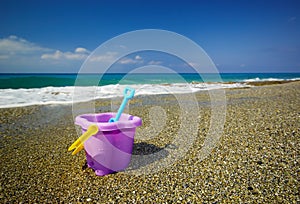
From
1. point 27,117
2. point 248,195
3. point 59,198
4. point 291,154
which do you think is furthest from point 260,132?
point 27,117

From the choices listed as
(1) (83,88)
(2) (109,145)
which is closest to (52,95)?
(1) (83,88)

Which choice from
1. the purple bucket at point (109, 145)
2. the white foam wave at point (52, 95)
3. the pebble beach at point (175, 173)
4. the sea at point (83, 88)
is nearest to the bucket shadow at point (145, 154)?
the pebble beach at point (175, 173)

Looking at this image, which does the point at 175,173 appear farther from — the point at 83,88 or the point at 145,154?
the point at 83,88

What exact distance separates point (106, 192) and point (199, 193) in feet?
2.89

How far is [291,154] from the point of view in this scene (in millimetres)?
2590

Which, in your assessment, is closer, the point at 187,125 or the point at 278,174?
the point at 278,174

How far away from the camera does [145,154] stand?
288 centimetres

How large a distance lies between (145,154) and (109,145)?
0.82 metres

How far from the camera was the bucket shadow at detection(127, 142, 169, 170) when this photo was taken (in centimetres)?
260

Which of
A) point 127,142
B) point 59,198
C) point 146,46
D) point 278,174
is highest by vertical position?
point 146,46

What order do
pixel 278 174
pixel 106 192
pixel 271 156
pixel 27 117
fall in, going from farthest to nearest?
pixel 27 117
pixel 271 156
pixel 278 174
pixel 106 192

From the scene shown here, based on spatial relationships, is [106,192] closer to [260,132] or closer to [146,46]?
[146,46]

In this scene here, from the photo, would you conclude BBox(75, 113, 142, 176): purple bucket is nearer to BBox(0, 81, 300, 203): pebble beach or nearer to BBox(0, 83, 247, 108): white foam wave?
BBox(0, 81, 300, 203): pebble beach

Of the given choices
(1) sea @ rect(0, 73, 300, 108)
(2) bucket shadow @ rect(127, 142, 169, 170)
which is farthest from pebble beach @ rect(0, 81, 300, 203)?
(1) sea @ rect(0, 73, 300, 108)
